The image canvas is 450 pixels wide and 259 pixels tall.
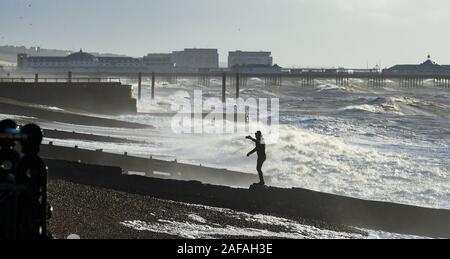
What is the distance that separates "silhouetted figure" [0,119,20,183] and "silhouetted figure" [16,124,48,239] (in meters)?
0.13

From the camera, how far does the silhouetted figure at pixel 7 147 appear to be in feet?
17.9

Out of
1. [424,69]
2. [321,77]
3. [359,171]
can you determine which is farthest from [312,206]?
[424,69]

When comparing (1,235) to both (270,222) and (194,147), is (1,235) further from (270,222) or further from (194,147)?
(194,147)

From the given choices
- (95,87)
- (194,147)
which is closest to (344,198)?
(194,147)

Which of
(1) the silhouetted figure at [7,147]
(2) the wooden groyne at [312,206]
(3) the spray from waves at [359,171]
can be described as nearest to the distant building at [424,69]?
(3) the spray from waves at [359,171]

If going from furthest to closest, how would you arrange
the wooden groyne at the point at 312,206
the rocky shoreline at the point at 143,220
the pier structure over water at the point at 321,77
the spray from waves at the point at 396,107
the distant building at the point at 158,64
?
the distant building at the point at 158,64 → the pier structure over water at the point at 321,77 → the spray from waves at the point at 396,107 → the wooden groyne at the point at 312,206 → the rocky shoreline at the point at 143,220

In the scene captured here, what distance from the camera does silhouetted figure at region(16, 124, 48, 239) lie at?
5383 millimetres

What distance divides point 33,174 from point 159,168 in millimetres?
15758

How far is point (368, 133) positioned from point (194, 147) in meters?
17.4

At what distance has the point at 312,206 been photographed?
48.8 feet

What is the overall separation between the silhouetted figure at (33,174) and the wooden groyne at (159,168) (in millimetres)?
14128

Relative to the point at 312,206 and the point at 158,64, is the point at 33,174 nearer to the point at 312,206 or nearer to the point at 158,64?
the point at 312,206

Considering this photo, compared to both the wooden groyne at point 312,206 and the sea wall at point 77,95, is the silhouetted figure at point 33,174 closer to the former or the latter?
the wooden groyne at point 312,206

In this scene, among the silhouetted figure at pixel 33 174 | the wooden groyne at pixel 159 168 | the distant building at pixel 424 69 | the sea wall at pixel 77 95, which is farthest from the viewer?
the distant building at pixel 424 69
